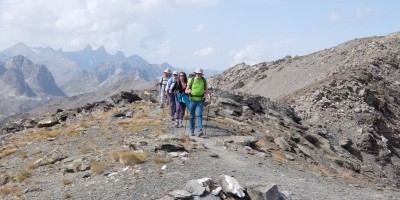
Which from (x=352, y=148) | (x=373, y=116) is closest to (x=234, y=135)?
(x=352, y=148)

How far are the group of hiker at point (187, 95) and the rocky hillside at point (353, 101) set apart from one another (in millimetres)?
7555

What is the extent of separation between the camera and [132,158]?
19797 millimetres

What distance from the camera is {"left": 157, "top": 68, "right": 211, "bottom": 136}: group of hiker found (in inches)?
944

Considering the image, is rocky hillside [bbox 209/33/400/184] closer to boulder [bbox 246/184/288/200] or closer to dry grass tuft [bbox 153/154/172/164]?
dry grass tuft [bbox 153/154/172/164]

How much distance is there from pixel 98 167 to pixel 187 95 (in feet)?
27.7

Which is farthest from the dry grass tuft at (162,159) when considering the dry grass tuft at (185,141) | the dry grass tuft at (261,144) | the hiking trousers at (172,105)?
the hiking trousers at (172,105)

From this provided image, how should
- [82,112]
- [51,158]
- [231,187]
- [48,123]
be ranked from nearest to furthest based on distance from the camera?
1. [231,187]
2. [51,158]
3. [48,123]
4. [82,112]

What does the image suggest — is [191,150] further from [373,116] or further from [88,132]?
[373,116]

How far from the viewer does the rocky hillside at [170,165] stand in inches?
650

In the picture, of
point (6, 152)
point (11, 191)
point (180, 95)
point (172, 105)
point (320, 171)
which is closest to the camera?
point (11, 191)

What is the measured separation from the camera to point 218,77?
109m

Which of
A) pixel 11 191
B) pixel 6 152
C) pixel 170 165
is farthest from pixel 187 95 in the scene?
pixel 6 152

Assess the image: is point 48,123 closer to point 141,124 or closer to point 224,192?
point 141,124

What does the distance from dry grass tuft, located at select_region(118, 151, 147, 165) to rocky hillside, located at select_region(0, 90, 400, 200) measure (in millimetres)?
42
